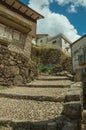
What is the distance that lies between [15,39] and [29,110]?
12.4 m

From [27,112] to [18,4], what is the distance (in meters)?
14.0

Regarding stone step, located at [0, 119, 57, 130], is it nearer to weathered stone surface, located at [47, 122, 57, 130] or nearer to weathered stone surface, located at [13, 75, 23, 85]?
weathered stone surface, located at [47, 122, 57, 130]

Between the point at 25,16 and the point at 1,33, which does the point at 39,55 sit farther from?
the point at 1,33

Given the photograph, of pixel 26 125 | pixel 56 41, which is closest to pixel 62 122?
pixel 26 125

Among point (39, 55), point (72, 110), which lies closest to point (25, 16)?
point (72, 110)

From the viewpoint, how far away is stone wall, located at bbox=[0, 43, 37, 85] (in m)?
10.6

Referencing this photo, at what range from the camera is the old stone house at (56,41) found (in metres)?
47.8

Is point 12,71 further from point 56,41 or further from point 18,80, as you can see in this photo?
point 56,41

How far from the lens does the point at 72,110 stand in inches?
189

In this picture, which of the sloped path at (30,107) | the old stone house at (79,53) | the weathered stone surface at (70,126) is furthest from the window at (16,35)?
the weathered stone surface at (70,126)

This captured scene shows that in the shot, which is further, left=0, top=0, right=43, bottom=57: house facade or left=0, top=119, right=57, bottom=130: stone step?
left=0, top=0, right=43, bottom=57: house facade

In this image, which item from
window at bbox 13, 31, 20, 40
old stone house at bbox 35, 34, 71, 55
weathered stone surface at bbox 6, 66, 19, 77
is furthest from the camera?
old stone house at bbox 35, 34, 71, 55

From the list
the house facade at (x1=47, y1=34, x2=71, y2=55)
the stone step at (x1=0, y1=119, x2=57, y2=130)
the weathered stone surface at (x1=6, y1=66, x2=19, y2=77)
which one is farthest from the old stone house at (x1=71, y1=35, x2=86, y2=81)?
the house facade at (x1=47, y1=34, x2=71, y2=55)

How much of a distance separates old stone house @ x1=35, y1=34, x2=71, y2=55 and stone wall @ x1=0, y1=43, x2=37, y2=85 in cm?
3513
